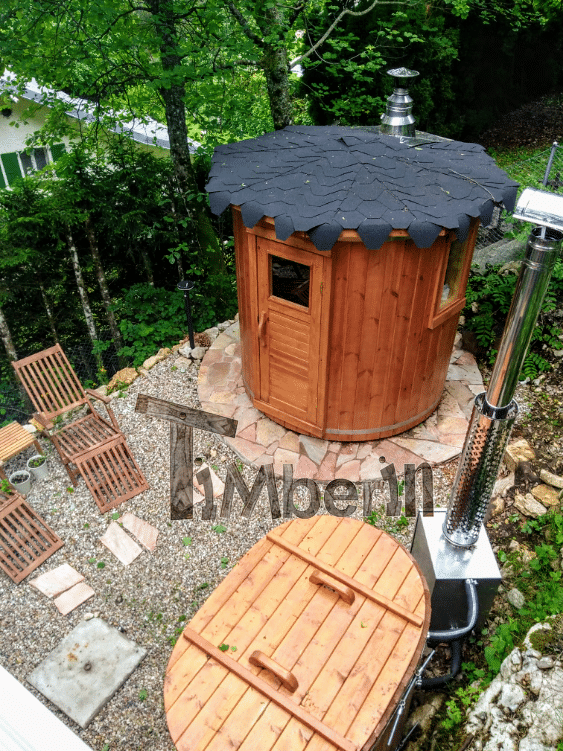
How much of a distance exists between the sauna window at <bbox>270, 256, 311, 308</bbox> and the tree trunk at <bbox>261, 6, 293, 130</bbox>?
127 inches

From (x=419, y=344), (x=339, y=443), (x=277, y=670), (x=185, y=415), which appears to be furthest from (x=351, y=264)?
(x=277, y=670)

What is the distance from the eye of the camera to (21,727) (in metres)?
2.61

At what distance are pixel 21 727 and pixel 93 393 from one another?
3.48 metres

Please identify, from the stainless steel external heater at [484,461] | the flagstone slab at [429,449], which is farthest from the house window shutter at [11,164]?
the stainless steel external heater at [484,461]

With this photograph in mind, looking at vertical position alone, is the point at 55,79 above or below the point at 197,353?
above

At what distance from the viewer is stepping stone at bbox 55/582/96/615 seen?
14.5ft

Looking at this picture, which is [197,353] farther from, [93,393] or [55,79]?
[55,79]

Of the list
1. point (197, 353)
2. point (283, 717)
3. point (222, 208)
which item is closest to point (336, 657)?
point (283, 717)

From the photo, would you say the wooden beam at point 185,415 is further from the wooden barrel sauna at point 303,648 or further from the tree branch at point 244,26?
the tree branch at point 244,26

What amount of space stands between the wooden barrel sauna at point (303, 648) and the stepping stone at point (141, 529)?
5.44 feet

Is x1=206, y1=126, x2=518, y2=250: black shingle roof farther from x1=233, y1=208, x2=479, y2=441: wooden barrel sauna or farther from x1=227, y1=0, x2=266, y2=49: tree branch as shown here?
x1=227, y1=0, x2=266, y2=49: tree branch

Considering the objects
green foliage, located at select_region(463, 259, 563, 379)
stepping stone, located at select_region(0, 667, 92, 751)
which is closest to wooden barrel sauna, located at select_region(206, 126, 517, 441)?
green foliage, located at select_region(463, 259, 563, 379)

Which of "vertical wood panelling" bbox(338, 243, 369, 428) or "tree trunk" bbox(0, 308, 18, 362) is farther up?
"vertical wood panelling" bbox(338, 243, 369, 428)

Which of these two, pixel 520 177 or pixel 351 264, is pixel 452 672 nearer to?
pixel 351 264
